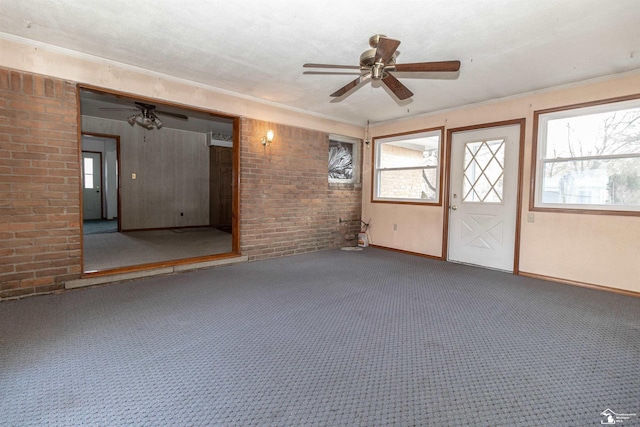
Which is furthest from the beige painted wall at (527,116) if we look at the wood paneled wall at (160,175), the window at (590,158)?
the wood paneled wall at (160,175)

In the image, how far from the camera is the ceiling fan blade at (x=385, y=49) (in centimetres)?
233

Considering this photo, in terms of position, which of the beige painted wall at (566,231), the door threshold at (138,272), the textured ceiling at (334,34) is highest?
the textured ceiling at (334,34)

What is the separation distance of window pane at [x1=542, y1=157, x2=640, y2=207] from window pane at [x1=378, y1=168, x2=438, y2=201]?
1.68 meters

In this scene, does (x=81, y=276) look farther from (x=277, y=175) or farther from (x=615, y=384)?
(x=615, y=384)

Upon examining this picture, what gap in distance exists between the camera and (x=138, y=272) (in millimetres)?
3836

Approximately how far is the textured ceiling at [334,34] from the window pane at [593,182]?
3.50 ft

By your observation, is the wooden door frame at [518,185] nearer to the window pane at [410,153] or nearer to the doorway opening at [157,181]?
the window pane at [410,153]

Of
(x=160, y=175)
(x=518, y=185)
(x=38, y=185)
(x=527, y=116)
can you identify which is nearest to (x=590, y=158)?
(x=518, y=185)

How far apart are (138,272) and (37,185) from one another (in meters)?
1.39

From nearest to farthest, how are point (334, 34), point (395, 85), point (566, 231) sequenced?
point (334, 34), point (395, 85), point (566, 231)

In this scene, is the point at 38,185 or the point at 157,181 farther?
the point at 157,181

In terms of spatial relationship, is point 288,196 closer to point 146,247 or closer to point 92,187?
point 146,247

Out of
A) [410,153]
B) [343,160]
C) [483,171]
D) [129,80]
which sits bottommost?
[483,171]

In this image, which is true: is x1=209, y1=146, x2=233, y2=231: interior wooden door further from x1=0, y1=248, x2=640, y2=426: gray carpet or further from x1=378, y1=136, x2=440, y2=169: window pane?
x1=0, y1=248, x2=640, y2=426: gray carpet
